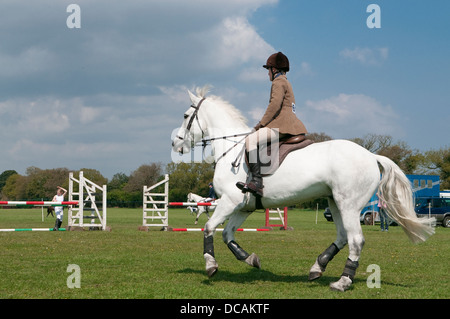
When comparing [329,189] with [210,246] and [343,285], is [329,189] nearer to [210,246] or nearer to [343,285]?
[343,285]

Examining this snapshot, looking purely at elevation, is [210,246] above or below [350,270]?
above

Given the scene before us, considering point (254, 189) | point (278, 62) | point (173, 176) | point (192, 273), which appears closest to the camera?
point (254, 189)

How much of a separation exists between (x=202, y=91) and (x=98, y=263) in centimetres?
395

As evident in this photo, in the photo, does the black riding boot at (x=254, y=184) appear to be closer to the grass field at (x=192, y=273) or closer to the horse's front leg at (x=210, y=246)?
the horse's front leg at (x=210, y=246)

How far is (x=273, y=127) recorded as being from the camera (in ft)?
23.8

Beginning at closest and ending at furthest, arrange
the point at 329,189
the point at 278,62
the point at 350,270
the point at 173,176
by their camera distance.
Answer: the point at 350,270
the point at 329,189
the point at 278,62
the point at 173,176

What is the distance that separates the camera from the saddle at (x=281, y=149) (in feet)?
23.6

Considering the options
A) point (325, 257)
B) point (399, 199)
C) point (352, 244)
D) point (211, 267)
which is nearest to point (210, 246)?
point (211, 267)

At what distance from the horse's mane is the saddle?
3.47 feet

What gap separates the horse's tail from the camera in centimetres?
732

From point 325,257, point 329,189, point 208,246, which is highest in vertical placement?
point 329,189

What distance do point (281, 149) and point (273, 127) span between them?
1.16 feet
